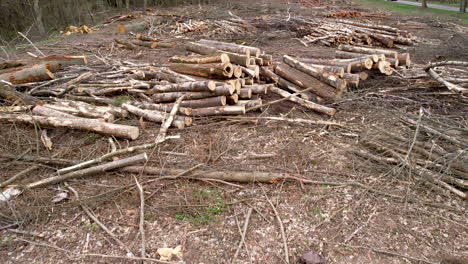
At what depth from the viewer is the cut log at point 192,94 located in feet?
19.5

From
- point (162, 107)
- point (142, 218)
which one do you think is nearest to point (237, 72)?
point (162, 107)

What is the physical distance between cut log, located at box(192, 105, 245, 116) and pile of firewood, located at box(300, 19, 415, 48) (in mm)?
7623

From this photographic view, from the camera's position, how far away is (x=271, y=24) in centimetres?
1463

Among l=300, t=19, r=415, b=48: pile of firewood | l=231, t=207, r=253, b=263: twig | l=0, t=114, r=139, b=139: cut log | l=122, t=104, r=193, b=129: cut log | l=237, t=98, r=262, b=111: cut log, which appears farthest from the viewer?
l=300, t=19, r=415, b=48: pile of firewood

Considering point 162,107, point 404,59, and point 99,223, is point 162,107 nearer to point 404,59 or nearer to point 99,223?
point 99,223

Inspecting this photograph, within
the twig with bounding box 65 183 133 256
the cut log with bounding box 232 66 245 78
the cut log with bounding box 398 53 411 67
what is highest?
the cut log with bounding box 398 53 411 67

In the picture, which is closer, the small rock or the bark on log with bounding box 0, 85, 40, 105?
the small rock

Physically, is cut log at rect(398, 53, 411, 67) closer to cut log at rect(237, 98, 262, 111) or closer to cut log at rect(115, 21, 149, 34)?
cut log at rect(237, 98, 262, 111)

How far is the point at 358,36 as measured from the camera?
40.0ft

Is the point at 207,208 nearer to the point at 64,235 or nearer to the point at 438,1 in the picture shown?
the point at 64,235

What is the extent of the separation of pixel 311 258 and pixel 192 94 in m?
4.10

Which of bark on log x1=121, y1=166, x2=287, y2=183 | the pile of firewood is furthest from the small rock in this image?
the pile of firewood

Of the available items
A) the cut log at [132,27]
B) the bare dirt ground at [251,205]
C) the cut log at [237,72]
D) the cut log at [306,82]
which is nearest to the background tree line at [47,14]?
the cut log at [132,27]

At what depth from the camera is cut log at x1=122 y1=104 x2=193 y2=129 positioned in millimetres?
5678
